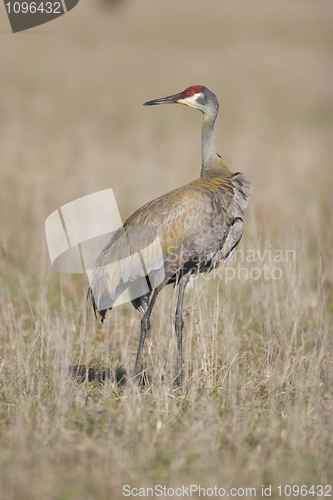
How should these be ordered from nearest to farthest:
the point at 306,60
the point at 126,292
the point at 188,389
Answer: the point at 188,389
the point at 126,292
the point at 306,60

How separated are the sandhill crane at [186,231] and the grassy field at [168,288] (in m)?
0.24

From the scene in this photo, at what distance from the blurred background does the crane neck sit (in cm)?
97

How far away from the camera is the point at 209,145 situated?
4656mm

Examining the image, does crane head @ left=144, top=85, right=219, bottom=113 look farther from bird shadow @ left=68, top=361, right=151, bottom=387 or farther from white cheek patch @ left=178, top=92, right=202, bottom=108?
bird shadow @ left=68, top=361, right=151, bottom=387

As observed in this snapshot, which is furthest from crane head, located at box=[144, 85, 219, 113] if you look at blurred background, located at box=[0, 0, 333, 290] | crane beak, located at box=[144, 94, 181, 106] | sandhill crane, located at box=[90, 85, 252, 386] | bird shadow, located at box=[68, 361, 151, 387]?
bird shadow, located at box=[68, 361, 151, 387]

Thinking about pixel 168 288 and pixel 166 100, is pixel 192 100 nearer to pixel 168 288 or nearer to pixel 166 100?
pixel 166 100

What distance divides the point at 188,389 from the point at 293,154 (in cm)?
1021

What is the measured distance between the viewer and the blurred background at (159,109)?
32.5 ft

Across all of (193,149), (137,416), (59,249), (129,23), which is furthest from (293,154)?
(129,23)

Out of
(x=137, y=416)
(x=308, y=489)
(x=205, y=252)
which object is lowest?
(x=308, y=489)

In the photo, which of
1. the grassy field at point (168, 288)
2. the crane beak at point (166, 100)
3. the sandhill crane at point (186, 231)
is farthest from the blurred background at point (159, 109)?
the crane beak at point (166, 100)

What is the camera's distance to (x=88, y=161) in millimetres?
11547

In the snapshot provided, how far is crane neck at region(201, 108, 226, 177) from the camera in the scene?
4.62 metres

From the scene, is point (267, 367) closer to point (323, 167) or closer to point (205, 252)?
point (205, 252)
